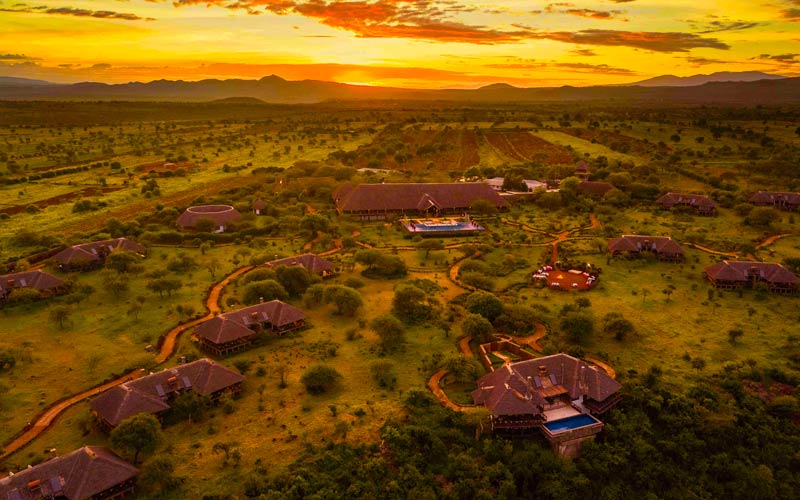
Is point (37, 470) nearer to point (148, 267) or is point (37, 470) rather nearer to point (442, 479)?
point (442, 479)

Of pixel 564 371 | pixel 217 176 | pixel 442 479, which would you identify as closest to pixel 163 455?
pixel 442 479

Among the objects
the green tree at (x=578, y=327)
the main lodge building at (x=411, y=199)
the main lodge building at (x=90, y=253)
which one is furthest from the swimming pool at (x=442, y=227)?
the main lodge building at (x=90, y=253)

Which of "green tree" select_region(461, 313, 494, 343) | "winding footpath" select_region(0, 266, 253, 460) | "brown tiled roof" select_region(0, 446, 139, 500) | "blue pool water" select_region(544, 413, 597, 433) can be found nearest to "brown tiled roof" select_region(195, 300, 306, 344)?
"winding footpath" select_region(0, 266, 253, 460)

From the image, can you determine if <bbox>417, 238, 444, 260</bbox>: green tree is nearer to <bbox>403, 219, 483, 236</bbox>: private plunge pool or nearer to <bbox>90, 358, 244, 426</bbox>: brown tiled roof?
<bbox>403, 219, 483, 236</bbox>: private plunge pool

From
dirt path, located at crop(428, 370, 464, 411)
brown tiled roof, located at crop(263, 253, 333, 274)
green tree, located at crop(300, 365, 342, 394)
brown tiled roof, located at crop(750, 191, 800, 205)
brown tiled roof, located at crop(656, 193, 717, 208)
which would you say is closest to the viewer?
dirt path, located at crop(428, 370, 464, 411)

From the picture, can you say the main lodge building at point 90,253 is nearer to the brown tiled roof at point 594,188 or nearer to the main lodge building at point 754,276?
the main lodge building at point 754,276

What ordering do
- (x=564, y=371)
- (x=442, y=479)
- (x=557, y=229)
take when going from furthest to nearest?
(x=557, y=229) → (x=564, y=371) → (x=442, y=479)
